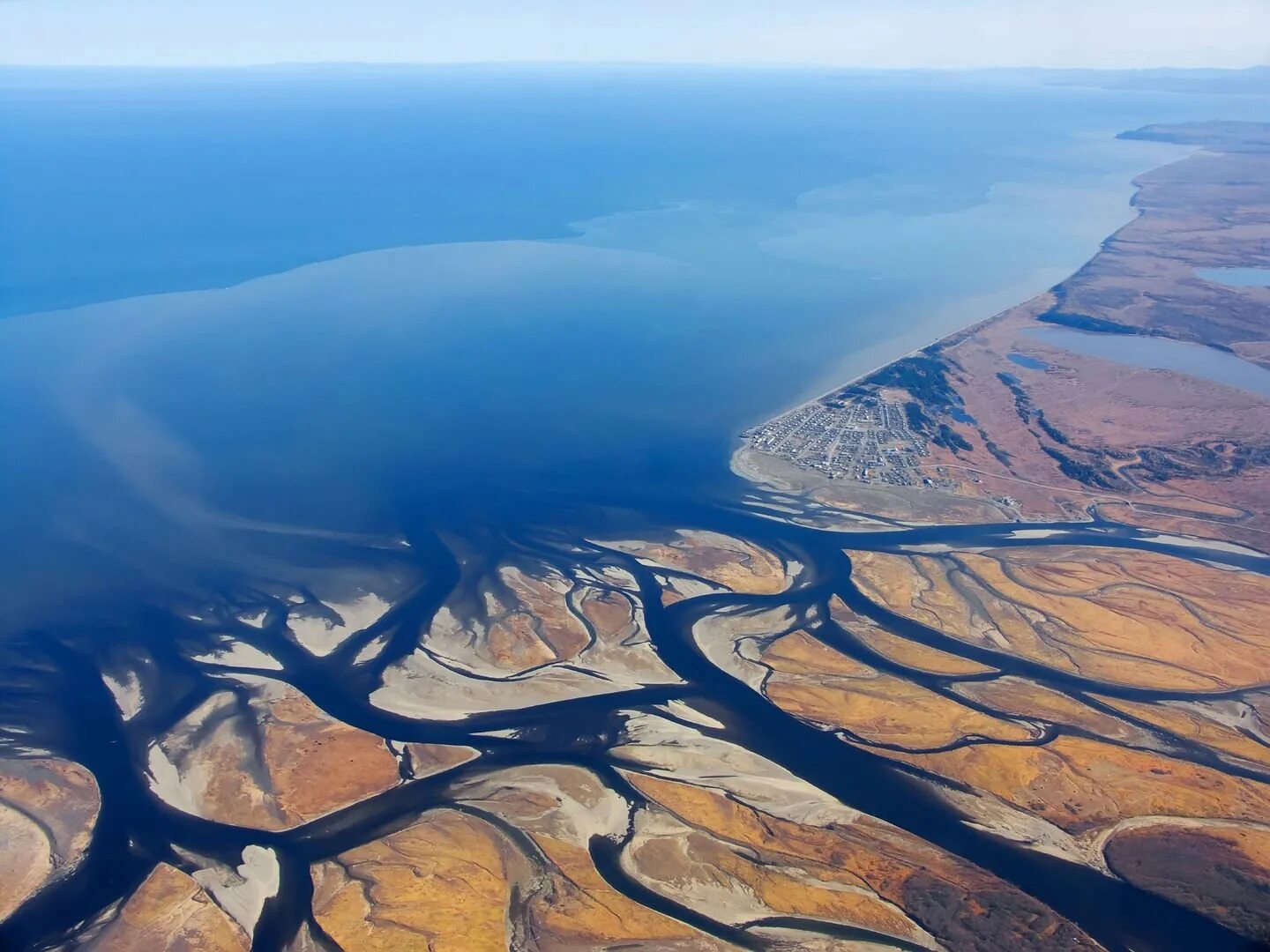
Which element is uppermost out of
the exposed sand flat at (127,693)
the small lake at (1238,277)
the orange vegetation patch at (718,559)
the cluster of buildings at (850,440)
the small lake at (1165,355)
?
the small lake at (1238,277)

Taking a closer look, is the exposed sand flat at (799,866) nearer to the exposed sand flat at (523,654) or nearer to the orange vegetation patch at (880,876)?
the orange vegetation patch at (880,876)

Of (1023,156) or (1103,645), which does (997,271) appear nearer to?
(1103,645)

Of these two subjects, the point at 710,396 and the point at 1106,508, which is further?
the point at 710,396

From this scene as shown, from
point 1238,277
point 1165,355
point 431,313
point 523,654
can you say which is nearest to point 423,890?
point 523,654

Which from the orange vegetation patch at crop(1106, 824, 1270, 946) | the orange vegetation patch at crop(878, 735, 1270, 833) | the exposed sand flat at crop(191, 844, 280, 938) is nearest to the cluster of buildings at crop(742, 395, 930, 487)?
the orange vegetation patch at crop(878, 735, 1270, 833)

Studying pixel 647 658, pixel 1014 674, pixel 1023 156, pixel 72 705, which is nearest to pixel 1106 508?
pixel 1014 674

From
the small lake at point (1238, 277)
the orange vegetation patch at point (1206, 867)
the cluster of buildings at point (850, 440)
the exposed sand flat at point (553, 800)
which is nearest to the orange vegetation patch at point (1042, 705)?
the orange vegetation patch at point (1206, 867)

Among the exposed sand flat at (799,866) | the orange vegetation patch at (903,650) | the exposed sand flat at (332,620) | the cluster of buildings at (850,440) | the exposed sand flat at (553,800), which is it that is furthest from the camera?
the cluster of buildings at (850,440)
